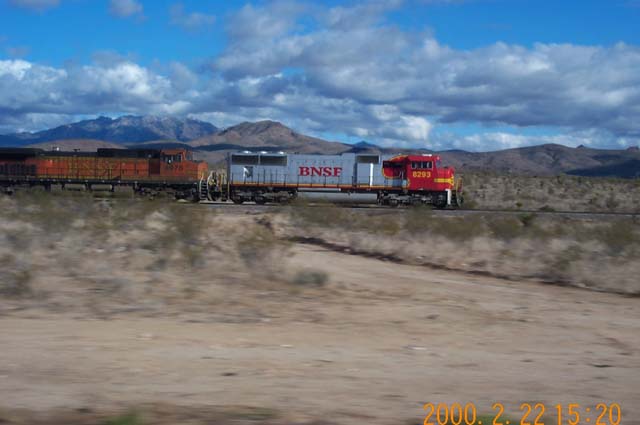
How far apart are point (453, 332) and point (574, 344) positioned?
1.69 m

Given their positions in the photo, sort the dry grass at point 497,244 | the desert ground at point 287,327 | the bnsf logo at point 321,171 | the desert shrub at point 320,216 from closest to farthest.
→ the desert ground at point 287,327 → the dry grass at point 497,244 → the desert shrub at point 320,216 → the bnsf logo at point 321,171

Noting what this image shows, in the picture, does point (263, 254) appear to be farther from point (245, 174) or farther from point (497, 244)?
point (245, 174)

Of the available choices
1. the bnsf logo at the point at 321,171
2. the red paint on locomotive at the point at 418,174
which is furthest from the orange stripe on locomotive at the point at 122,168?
the red paint on locomotive at the point at 418,174

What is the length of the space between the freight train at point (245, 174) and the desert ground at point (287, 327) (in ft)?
66.7

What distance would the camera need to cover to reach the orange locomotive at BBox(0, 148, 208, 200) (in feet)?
128

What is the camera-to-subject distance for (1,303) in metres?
10.1

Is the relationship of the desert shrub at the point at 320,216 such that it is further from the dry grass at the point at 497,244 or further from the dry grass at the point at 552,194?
the dry grass at the point at 552,194

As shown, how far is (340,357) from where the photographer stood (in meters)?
7.88

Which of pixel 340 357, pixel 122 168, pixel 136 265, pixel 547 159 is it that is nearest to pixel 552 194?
pixel 122 168

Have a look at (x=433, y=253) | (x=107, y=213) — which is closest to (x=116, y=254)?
(x=107, y=213)

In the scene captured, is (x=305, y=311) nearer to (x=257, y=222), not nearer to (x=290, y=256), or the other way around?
(x=290, y=256)

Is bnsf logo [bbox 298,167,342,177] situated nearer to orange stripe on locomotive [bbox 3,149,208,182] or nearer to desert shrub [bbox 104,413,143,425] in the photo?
orange stripe on locomotive [bbox 3,149,208,182]

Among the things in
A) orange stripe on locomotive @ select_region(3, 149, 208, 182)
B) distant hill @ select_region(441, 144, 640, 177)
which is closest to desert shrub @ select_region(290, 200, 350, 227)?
orange stripe on locomotive @ select_region(3, 149, 208, 182)

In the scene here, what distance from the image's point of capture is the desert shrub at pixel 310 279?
40.9ft
